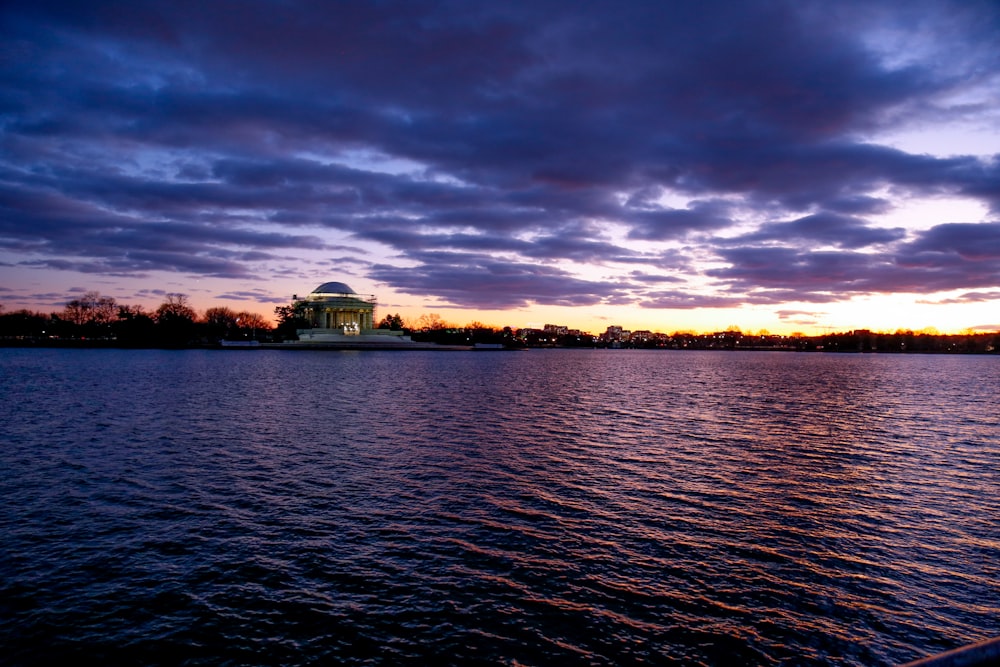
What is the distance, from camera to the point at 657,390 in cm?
7669

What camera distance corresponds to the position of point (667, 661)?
40.7 feet

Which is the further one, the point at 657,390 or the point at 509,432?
the point at 657,390

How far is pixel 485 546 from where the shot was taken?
18281 mm

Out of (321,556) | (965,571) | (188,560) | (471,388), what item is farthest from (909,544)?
(471,388)

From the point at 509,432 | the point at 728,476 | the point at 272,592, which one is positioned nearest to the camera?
the point at 272,592

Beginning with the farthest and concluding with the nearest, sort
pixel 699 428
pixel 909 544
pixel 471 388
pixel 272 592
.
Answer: pixel 471 388 → pixel 699 428 → pixel 909 544 → pixel 272 592

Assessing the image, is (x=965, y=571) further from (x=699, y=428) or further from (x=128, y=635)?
(x=699, y=428)

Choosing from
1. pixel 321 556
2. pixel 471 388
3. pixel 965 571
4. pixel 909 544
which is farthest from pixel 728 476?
pixel 471 388

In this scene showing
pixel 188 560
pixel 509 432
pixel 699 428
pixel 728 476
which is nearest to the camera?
pixel 188 560

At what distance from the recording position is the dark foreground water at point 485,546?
13.1 metres

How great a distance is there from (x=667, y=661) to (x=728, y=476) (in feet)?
56.5

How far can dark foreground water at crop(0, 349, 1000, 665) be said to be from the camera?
1310cm

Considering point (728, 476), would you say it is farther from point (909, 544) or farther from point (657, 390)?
point (657, 390)

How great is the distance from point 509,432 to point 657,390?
4172cm
